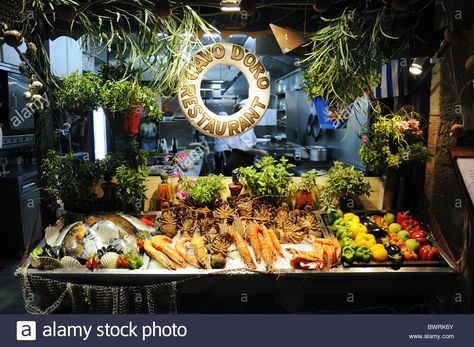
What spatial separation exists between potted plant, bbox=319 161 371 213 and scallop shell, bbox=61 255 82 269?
2.20 metres

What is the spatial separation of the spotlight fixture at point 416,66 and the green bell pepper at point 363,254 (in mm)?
1811

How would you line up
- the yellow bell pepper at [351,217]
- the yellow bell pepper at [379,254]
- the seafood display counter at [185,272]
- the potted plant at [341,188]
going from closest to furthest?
1. the seafood display counter at [185,272]
2. the yellow bell pepper at [379,254]
3. the yellow bell pepper at [351,217]
4. the potted plant at [341,188]

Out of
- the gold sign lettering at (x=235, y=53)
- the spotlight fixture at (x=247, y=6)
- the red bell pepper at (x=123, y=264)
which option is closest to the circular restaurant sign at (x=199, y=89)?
the gold sign lettering at (x=235, y=53)

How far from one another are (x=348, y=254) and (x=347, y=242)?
0.13 metres

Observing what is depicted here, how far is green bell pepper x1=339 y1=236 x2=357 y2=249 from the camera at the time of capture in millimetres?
3340

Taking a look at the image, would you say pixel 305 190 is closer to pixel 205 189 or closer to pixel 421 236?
pixel 205 189

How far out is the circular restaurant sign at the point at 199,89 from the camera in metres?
3.79

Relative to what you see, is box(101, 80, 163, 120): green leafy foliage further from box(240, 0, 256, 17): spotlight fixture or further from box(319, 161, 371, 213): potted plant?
box(319, 161, 371, 213): potted plant

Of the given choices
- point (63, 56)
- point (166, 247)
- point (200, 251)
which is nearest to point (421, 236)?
point (200, 251)

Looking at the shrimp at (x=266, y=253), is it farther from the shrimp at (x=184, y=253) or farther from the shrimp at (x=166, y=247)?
the shrimp at (x=166, y=247)

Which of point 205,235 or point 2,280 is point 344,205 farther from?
point 2,280

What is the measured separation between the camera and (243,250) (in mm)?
3404

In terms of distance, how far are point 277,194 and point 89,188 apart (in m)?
1.79

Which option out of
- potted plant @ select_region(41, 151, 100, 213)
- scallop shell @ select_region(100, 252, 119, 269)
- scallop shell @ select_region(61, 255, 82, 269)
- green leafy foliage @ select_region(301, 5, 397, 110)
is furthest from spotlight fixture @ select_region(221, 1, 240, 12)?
scallop shell @ select_region(61, 255, 82, 269)
